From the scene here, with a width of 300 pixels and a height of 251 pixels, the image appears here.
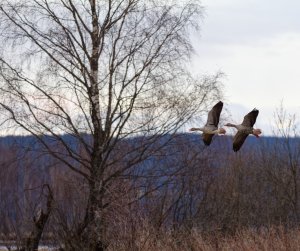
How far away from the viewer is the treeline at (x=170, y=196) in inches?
647

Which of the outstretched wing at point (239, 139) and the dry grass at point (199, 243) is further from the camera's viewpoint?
the dry grass at point (199, 243)

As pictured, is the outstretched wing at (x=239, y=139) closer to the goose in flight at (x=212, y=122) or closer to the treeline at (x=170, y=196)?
the goose in flight at (x=212, y=122)

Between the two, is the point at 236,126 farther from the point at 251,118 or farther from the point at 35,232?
the point at 35,232

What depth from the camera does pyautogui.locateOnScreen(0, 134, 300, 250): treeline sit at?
53.9 feet

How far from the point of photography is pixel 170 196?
2353cm

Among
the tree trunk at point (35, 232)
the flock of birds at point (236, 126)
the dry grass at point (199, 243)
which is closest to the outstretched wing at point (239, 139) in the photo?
the flock of birds at point (236, 126)

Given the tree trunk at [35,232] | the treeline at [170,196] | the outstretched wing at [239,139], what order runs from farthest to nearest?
the tree trunk at [35,232]
the treeline at [170,196]
the outstretched wing at [239,139]

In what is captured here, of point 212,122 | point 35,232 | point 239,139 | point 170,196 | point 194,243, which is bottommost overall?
point 194,243

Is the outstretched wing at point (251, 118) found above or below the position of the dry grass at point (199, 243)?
above

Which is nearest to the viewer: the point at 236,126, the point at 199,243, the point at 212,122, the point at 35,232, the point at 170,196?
the point at 236,126

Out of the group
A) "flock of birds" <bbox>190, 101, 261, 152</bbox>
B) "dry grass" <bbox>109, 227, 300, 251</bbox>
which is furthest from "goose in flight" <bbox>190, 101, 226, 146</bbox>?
"dry grass" <bbox>109, 227, 300, 251</bbox>

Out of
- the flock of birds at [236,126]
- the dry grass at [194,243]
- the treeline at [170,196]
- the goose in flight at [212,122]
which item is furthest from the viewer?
the treeline at [170,196]

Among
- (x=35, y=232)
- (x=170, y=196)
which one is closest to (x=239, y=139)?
(x=35, y=232)

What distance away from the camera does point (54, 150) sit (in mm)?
19688
